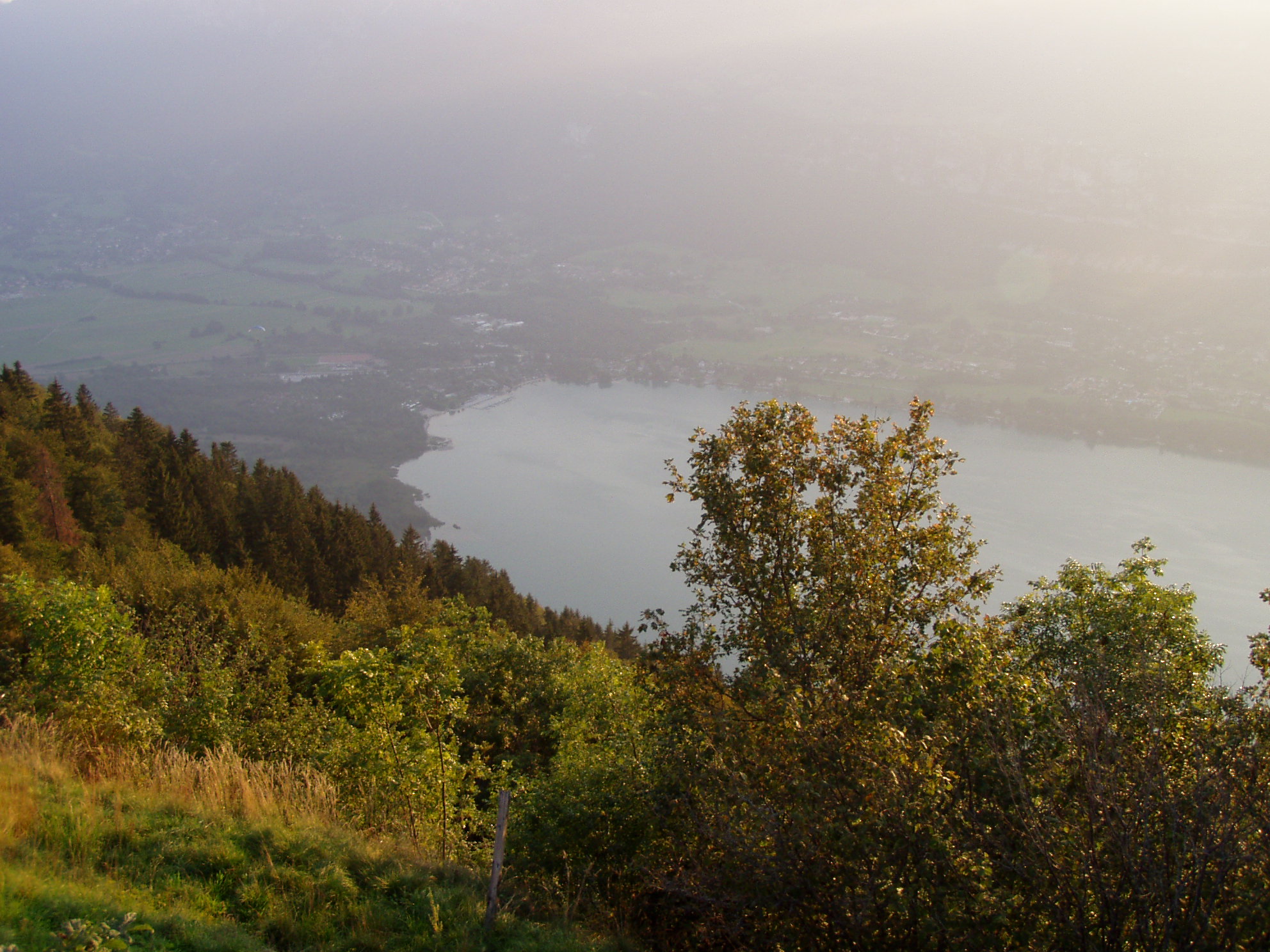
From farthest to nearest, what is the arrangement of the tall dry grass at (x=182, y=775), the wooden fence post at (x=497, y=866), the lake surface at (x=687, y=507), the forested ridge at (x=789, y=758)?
the lake surface at (x=687, y=507) → the tall dry grass at (x=182, y=775) → the wooden fence post at (x=497, y=866) → the forested ridge at (x=789, y=758)

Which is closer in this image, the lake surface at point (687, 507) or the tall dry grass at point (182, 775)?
the tall dry grass at point (182, 775)

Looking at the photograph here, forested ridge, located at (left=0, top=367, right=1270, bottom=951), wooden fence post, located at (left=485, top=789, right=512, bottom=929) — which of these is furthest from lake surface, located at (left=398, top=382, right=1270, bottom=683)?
wooden fence post, located at (left=485, top=789, right=512, bottom=929)

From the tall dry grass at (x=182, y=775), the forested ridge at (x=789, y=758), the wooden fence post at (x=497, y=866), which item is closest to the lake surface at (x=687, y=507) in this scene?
the forested ridge at (x=789, y=758)

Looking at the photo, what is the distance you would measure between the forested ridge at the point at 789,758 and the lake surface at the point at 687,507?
86.3ft

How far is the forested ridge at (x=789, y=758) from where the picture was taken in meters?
3.67

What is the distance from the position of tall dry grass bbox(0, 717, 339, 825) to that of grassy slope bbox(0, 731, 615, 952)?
0.02m

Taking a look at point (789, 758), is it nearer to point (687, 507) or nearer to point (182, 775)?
point (182, 775)

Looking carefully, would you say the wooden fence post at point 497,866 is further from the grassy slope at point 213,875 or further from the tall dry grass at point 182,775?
the tall dry grass at point 182,775

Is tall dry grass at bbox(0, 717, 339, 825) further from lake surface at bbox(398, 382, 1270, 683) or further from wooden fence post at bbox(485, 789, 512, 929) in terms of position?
lake surface at bbox(398, 382, 1270, 683)

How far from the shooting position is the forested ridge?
12.0 ft

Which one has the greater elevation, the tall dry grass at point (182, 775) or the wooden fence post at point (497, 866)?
the wooden fence post at point (497, 866)

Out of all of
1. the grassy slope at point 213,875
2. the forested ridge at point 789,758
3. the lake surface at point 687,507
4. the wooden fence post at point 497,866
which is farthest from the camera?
the lake surface at point 687,507

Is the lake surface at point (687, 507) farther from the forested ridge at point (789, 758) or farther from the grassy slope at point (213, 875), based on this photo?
the grassy slope at point (213, 875)

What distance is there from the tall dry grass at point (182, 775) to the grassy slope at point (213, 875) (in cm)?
2
